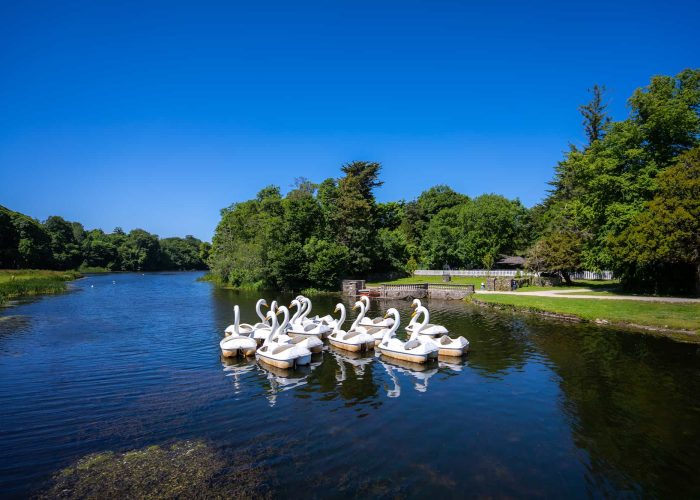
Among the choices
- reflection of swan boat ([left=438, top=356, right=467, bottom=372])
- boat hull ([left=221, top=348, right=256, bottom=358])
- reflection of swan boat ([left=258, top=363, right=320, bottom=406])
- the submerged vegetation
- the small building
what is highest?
the small building

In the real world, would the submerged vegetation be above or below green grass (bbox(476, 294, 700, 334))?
below

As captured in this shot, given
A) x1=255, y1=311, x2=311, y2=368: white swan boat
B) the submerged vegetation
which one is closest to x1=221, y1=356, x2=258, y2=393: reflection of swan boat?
x1=255, y1=311, x2=311, y2=368: white swan boat

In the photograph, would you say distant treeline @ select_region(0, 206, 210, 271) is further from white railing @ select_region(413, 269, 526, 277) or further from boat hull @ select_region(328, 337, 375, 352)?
boat hull @ select_region(328, 337, 375, 352)

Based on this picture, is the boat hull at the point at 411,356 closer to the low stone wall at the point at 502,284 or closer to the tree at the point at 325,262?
the low stone wall at the point at 502,284

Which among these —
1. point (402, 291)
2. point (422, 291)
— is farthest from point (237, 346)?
point (422, 291)

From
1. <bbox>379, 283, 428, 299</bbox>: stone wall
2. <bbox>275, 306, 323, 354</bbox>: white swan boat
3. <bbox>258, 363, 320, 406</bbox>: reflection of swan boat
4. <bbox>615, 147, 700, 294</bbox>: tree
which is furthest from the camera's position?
<bbox>379, 283, 428, 299</bbox>: stone wall

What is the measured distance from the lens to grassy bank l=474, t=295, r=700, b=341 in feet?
79.5

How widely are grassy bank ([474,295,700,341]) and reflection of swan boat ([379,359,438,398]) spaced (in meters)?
15.9

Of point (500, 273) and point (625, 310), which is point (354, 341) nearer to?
point (625, 310)

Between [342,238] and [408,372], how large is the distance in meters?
48.7

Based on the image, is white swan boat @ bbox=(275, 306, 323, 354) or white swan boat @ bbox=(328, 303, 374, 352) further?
white swan boat @ bbox=(328, 303, 374, 352)

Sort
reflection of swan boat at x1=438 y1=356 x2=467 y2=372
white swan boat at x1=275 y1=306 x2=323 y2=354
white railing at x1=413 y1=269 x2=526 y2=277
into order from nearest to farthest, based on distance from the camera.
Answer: reflection of swan boat at x1=438 y1=356 x2=467 y2=372 < white swan boat at x1=275 y1=306 x2=323 y2=354 < white railing at x1=413 y1=269 x2=526 y2=277

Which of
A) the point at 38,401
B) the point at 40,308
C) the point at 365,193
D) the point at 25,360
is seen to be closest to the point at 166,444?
the point at 38,401

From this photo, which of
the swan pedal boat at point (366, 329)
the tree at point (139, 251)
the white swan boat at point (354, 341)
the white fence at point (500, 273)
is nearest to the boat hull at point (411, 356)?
the white swan boat at point (354, 341)
